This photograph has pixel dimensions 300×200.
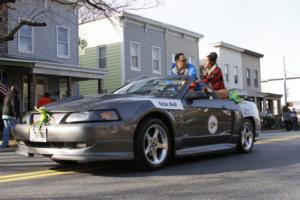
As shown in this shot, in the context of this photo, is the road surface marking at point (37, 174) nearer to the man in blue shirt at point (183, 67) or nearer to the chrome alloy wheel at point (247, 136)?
the man in blue shirt at point (183, 67)

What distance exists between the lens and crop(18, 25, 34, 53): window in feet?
66.0

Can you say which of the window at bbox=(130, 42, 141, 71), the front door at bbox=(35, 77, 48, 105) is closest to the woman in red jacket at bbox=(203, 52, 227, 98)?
the front door at bbox=(35, 77, 48, 105)

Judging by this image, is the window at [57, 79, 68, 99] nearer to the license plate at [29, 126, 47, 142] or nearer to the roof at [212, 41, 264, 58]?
the roof at [212, 41, 264, 58]

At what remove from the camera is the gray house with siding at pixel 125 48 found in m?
25.6

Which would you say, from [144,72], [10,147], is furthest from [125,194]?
[144,72]

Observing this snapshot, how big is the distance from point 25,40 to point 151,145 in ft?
51.4

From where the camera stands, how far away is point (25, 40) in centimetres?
2034

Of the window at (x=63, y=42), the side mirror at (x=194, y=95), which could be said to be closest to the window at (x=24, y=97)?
the window at (x=63, y=42)

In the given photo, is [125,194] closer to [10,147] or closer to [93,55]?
[10,147]

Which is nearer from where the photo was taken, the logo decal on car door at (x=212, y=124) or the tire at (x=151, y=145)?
the tire at (x=151, y=145)

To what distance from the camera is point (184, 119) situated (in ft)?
21.6

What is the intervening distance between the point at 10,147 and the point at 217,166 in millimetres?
6291

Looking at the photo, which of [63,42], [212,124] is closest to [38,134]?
[212,124]

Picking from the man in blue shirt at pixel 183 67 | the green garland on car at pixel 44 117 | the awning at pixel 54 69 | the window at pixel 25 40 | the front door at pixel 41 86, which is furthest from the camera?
the front door at pixel 41 86
